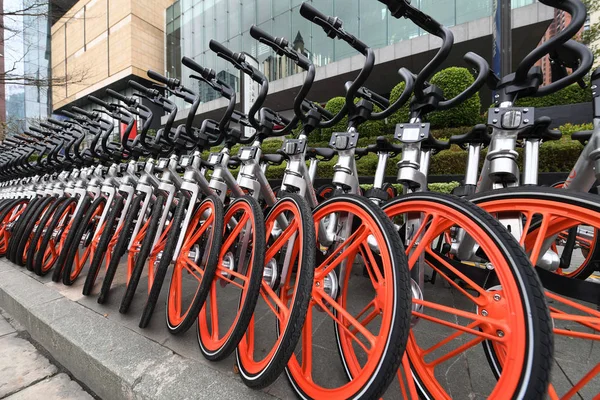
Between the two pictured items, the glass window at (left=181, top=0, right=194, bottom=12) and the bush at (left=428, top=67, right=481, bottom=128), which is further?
the glass window at (left=181, top=0, right=194, bottom=12)

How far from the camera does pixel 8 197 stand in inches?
176

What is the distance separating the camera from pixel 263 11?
15742 mm

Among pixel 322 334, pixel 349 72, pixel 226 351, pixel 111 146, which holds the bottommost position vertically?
pixel 322 334

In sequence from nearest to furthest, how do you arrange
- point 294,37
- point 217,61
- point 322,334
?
point 322,334, point 294,37, point 217,61

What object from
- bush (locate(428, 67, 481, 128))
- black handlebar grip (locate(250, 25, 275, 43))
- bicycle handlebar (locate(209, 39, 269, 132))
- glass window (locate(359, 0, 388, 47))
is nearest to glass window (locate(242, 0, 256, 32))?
glass window (locate(359, 0, 388, 47))

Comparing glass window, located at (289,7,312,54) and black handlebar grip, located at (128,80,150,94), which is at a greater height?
glass window, located at (289,7,312,54)

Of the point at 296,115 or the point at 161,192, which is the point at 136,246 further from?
the point at 296,115

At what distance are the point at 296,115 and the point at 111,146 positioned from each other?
8.48 feet

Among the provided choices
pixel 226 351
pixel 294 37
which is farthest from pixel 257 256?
pixel 294 37

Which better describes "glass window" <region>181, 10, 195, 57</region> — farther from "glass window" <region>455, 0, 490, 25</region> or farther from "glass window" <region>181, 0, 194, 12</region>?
"glass window" <region>455, 0, 490, 25</region>

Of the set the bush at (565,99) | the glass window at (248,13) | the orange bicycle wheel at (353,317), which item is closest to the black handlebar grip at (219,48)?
the orange bicycle wheel at (353,317)

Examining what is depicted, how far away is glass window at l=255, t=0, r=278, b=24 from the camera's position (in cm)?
1550

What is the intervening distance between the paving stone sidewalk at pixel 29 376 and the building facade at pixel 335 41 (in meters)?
10.7

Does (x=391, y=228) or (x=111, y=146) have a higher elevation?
(x=111, y=146)
